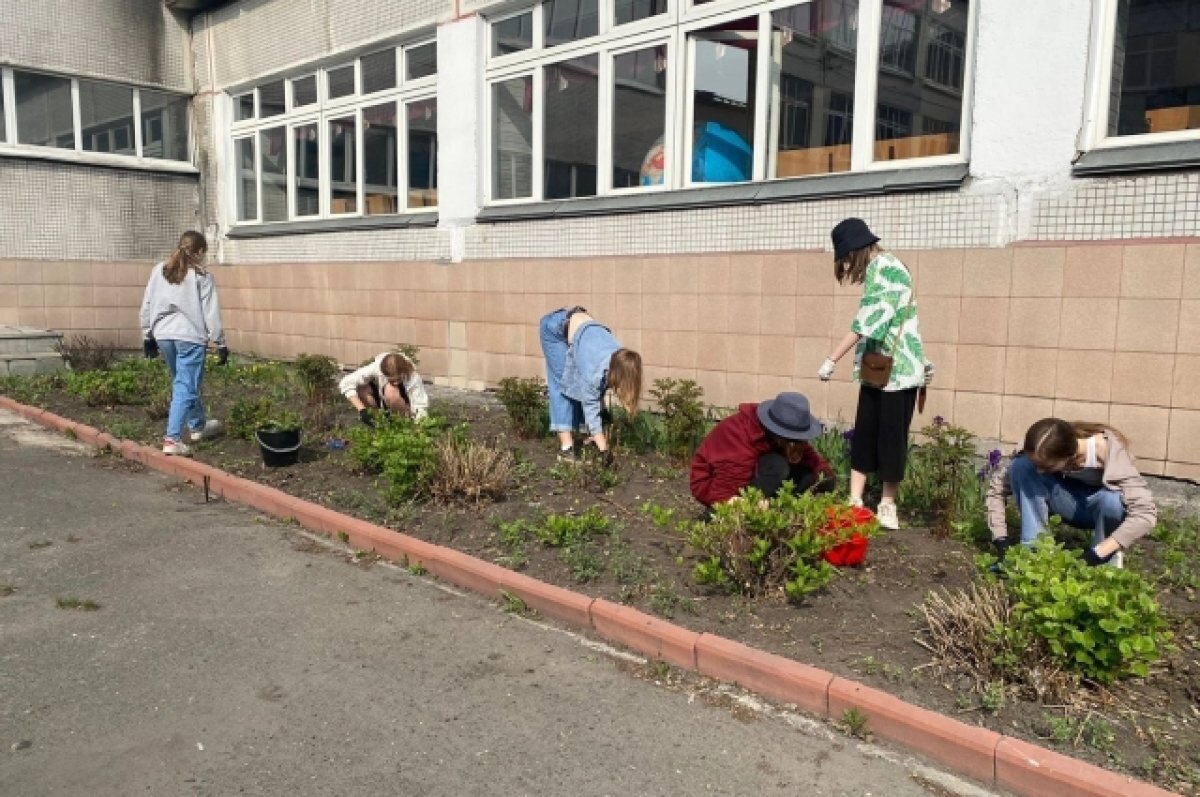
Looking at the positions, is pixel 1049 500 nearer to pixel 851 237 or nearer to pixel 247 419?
pixel 851 237

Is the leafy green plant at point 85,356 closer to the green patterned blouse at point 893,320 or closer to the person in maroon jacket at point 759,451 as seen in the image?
the person in maroon jacket at point 759,451

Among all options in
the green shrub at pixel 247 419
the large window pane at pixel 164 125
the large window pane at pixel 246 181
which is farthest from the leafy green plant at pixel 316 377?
the large window pane at pixel 164 125

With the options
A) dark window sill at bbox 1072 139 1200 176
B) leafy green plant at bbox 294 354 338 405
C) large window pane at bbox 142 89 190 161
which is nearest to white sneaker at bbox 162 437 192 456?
leafy green plant at bbox 294 354 338 405

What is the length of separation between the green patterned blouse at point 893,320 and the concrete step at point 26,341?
10271 millimetres

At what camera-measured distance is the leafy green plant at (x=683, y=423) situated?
22.2 feet

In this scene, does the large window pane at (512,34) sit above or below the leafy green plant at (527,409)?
above

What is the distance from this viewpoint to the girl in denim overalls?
235 inches

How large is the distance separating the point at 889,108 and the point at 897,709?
4.88 metres

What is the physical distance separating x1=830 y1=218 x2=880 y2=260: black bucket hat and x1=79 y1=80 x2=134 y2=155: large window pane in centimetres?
1142

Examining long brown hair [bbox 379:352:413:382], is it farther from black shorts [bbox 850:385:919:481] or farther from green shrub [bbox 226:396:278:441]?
Answer: black shorts [bbox 850:385:919:481]

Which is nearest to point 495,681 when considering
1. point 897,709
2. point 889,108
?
point 897,709

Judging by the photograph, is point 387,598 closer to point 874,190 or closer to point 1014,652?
point 1014,652

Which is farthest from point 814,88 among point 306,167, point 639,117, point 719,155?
point 306,167

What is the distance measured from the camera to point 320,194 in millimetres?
12008
